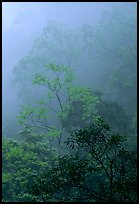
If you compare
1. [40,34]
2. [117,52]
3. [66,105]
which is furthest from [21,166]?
[40,34]

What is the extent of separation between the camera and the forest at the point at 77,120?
4902 millimetres

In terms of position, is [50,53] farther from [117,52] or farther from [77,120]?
[77,120]

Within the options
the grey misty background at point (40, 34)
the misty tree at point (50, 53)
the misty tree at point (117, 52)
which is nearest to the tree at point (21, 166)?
the misty tree at point (117, 52)

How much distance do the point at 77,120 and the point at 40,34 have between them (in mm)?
21169

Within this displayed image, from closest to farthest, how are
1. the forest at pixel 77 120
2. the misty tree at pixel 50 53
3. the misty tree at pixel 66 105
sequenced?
the forest at pixel 77 120
the misty tree at pixel 66 105
the misty tree at pixel 50 53

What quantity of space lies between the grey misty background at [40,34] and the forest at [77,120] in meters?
0.15

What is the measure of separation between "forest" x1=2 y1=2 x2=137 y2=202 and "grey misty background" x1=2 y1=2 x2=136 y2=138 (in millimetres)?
148

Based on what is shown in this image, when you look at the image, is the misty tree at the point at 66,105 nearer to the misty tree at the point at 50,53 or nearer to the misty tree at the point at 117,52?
the misty tree at the point at 117,52

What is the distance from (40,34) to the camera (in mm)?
34562

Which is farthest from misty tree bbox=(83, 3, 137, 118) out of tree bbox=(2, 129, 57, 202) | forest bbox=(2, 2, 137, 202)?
tree bbox=(2, 129, 57, 202)

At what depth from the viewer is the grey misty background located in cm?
2673

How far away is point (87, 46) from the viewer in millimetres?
26609

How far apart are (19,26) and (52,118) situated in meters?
19.0

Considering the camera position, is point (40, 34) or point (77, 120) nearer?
point (77, 120)
